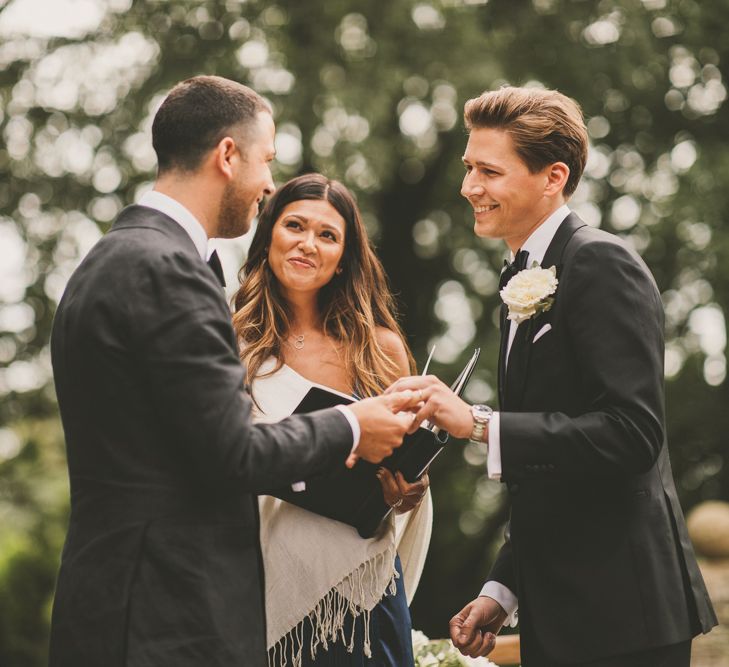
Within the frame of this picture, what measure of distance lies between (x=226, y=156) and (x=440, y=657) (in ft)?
8.38

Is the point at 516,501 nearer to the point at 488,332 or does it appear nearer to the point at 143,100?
the point at 143,100

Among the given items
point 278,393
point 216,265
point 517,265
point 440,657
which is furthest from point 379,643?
point 216,265

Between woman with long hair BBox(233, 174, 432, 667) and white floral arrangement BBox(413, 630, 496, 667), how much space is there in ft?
1.51

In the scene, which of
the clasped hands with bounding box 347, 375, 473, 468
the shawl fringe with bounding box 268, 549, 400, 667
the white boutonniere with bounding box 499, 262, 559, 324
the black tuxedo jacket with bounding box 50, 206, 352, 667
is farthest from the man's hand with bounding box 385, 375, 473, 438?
the shawl fringe with bounding box 268, 549, 400, 667

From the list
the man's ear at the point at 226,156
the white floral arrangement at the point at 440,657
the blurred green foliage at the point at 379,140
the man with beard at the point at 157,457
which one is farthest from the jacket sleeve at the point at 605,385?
the blurred green foliage at the point at 379,140

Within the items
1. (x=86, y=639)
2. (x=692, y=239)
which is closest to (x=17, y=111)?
(x=692, y=239)

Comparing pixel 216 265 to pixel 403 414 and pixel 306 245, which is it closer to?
pixel 403 414

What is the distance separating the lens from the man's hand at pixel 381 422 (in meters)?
2.84

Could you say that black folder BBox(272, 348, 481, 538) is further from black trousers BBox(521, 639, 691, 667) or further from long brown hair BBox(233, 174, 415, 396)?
black trousers BBox(521, 639, 691, 667)

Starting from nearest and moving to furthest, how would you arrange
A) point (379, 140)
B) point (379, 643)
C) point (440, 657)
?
point (379, 643), point (440, 657), point (379, 140)

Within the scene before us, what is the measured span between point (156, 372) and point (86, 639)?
2.27 ft

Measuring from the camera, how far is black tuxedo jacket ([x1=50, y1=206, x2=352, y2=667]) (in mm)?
2412

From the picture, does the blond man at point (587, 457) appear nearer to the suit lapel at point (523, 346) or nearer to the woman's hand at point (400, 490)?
the suit lapel at point (523, 346)

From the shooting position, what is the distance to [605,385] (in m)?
2.73
